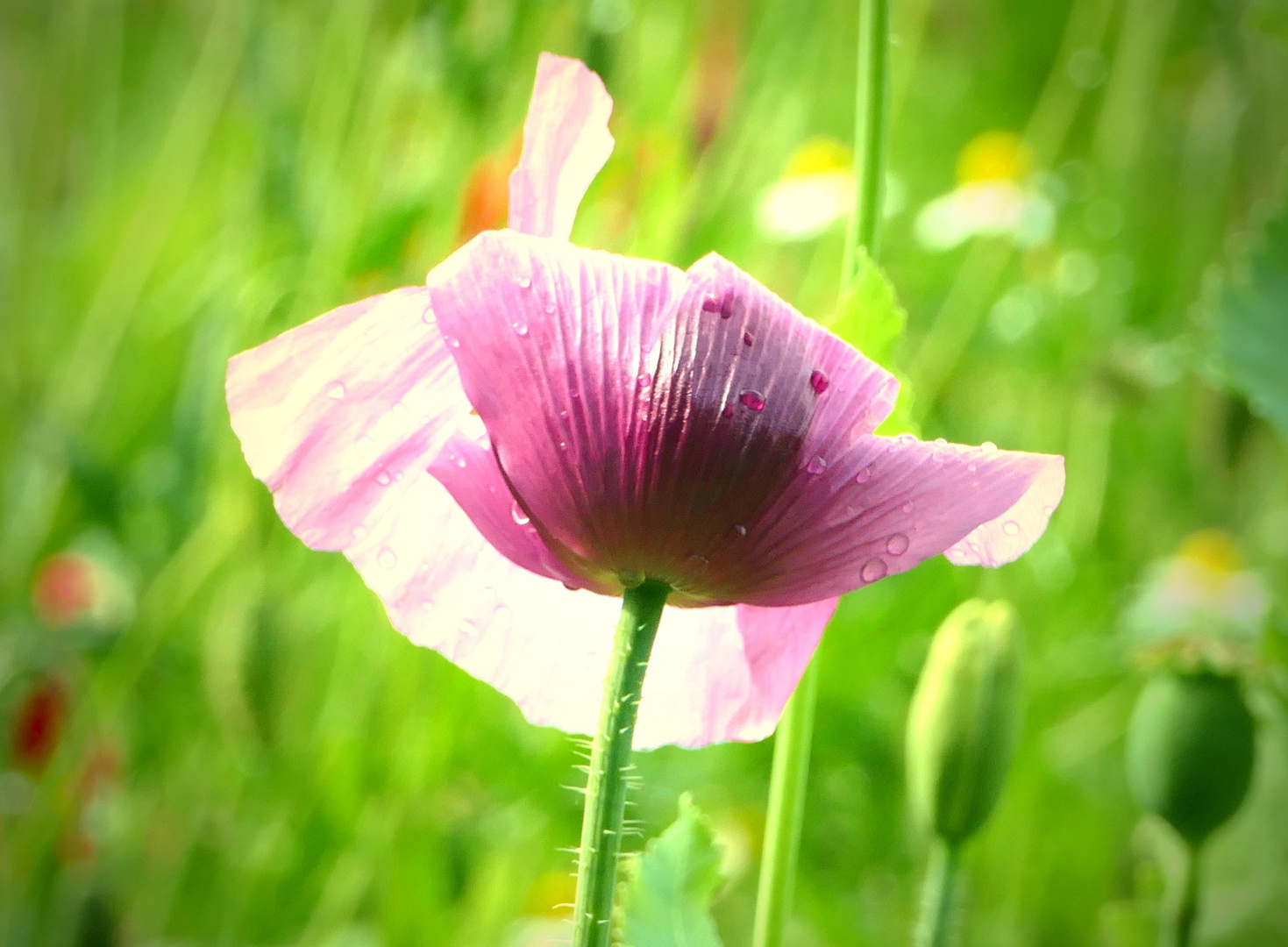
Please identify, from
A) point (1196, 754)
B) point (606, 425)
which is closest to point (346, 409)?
point (606, 425)

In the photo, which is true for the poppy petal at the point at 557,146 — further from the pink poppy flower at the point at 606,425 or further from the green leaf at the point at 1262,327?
the green leaf at the point at 1262,327

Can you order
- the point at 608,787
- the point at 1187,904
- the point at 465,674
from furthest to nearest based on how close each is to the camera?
the point at 465,674, the point at 1187,904, the point at 608,787

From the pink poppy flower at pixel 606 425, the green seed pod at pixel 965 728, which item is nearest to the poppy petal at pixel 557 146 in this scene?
the pink poppy flower at pixel 606 425

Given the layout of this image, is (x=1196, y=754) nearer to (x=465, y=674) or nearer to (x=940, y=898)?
(x=940, y=898)

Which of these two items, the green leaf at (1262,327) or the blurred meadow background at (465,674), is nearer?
the green leaf at (1262,327)

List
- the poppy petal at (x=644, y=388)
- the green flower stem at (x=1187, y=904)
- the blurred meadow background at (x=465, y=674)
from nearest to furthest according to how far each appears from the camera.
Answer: the poppy petal at (x=644, y=388)
the green flower stem at (x=1187, y=904)
the blurred meadow background at (x=465, y=674)

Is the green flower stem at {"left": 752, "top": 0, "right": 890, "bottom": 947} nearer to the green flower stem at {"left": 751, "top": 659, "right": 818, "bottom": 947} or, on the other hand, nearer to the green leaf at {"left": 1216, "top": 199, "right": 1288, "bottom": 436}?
the green flower stem at {"left": 751, "top": 659, "right": 818, "bottom": 947}
